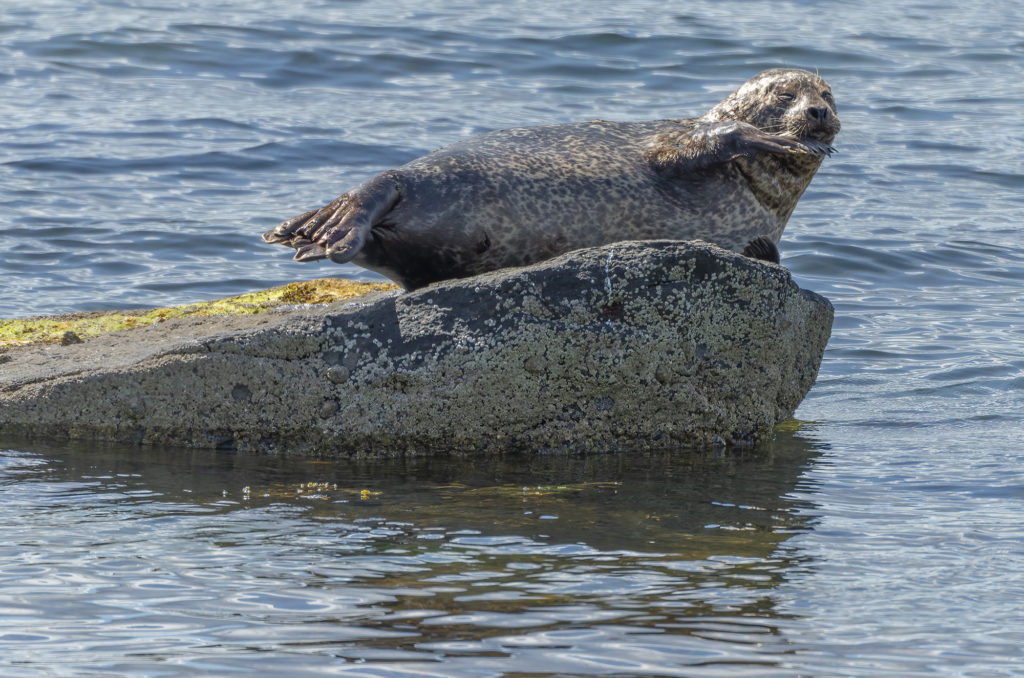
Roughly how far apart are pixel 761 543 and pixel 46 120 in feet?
38.5

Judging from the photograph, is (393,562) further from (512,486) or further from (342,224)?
(342,224)

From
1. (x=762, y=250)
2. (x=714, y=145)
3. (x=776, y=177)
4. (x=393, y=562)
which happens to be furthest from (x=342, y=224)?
(x=776, y=177)

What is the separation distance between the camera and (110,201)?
38.1 ft

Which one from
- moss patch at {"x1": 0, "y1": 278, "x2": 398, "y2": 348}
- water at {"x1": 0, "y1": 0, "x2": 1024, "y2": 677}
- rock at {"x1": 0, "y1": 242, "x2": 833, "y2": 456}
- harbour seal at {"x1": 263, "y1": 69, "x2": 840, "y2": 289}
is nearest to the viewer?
water at {"x1": 0, "y1": 0, "x2": 1024, "y2": 677}

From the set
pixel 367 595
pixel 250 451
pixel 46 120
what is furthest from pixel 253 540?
pixel 46 120

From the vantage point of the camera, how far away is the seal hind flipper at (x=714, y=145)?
5.84m

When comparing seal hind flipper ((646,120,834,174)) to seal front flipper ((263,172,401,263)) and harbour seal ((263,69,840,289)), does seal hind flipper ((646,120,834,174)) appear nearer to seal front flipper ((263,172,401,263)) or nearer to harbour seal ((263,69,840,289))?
harbour seal ((263,69,840,289))

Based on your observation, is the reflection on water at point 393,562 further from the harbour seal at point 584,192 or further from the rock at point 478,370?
the harbour seal at point 584,192

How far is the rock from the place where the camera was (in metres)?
5.21

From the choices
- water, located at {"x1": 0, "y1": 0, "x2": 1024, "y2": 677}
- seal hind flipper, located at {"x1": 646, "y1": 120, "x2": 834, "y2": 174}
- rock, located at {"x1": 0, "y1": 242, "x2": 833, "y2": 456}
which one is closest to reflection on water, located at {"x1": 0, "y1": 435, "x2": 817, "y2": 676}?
water, located at {"x1": 0, "y1": 0, "x2": 1024, "y2": 677}

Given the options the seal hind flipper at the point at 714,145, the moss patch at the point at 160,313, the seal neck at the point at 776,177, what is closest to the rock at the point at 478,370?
the seal hind flipper at the point at 714,145

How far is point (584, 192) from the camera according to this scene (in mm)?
5848

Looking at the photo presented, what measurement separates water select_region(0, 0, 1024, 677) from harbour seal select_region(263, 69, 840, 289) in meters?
0.87

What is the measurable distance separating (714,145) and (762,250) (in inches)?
19.0
